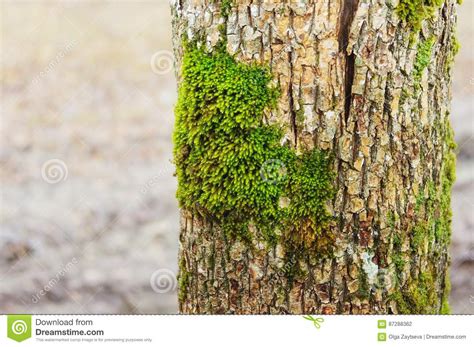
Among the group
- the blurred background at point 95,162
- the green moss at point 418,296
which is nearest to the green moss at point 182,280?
the green moss at point 418,296

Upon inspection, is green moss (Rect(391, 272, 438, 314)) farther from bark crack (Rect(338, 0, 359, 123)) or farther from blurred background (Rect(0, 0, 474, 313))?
blurred background (Rect(0, 0, 474, 313))

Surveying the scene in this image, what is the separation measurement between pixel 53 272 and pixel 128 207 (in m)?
0.75

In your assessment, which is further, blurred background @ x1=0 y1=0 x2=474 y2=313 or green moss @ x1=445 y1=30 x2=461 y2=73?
blurred background @ x1=0 y1=0 x2=474 y2=313

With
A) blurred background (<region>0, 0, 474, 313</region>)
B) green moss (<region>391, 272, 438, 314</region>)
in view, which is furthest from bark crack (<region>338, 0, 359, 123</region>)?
blurred background (<region>0, 0, 474, 313</region>)

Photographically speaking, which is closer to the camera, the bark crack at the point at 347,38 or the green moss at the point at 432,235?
the bark crack at the point at 347,38

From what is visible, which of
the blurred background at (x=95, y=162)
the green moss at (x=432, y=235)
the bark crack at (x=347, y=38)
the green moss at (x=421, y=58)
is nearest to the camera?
the bark crack at (x=347, y=38)

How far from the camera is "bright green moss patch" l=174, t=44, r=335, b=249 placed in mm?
1517

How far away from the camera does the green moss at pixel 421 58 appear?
5.08ft

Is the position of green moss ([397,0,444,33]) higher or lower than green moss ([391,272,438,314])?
higher

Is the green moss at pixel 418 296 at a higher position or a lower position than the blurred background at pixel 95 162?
lower

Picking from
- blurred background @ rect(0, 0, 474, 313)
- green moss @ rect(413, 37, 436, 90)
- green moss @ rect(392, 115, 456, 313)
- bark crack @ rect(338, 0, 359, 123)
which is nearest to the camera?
bark crack @ rect(338, 0, 359, 123)
